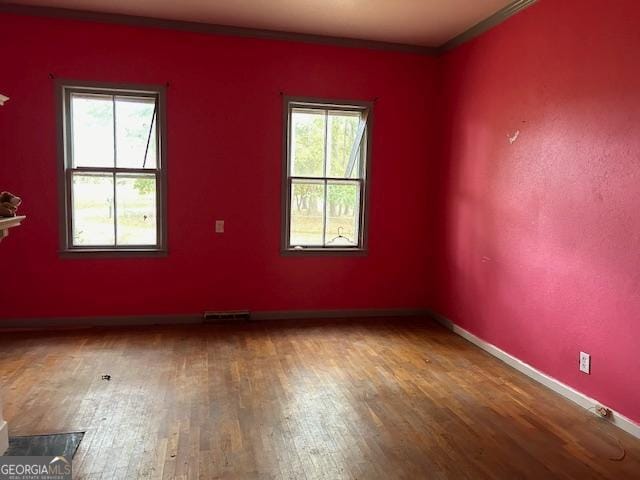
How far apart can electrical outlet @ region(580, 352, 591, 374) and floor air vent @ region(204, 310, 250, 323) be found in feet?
9.84

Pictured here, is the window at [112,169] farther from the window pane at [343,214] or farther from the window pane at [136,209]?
the window pane at [343,214]

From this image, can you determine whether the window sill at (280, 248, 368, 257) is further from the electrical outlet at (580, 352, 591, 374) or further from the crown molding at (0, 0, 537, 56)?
the electrical outlet at (580, 352, 591, 374)

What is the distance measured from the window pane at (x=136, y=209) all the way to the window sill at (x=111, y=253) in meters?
0.09

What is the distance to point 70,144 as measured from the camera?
443 centimetres

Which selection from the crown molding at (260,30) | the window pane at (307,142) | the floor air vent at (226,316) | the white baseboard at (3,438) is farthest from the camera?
the window pane at (307,142)

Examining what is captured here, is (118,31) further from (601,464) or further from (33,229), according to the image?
(601,464)

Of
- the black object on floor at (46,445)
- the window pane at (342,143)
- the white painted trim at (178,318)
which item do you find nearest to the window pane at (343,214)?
the window pane at (342,143)

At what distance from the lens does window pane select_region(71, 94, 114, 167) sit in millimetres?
4430

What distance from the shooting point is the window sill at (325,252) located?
4922mm

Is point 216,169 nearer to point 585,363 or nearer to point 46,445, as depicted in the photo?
point 46,445

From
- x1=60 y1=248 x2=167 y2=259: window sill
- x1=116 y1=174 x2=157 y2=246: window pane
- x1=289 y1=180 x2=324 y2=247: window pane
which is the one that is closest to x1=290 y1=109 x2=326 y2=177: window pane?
x1=289 y1=180 x2=324 y2=247: window pane

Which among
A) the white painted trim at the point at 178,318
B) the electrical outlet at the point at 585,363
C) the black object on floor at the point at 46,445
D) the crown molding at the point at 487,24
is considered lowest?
the black object on floor at the point at 46,445

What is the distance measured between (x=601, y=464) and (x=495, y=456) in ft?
1.76

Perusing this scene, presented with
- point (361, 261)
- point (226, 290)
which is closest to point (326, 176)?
point (361, 261)
